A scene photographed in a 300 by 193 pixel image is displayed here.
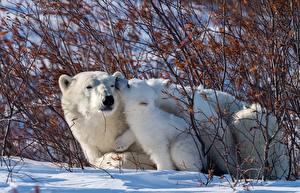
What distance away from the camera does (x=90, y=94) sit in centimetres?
574

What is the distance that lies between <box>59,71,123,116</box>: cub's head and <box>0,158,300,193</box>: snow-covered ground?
0.73 m

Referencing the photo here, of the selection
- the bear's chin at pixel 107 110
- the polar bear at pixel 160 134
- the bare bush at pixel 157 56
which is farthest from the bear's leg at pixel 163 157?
the bear's chin at pixel 107 110

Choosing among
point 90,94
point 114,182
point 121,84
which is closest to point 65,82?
point 90,94

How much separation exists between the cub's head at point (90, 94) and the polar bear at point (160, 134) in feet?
0.50

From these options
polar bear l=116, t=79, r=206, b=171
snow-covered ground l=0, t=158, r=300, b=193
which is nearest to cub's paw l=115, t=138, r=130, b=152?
polar bear l=116, t=79, r=206, b=171

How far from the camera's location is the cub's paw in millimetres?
5672

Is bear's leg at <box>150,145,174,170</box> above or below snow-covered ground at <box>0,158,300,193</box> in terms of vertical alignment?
above

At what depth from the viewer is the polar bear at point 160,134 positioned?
5328 millimetres

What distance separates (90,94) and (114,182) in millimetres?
1624

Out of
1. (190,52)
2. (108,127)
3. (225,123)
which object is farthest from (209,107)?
(190,52)

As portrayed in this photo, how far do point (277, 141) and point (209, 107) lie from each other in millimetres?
743

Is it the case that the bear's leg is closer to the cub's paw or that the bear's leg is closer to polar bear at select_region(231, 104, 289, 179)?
the cub's paw

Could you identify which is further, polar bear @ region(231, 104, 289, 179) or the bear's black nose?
polar bear @ region(231, 104, 289, 179)

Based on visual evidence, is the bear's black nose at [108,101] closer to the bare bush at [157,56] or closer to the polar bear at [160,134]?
the polar bear at [160,134]
